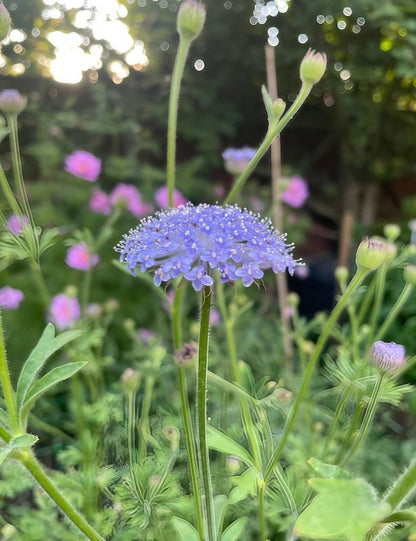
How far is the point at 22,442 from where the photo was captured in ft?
1.08

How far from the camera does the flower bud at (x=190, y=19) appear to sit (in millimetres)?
509

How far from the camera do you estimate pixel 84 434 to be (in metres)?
0.69

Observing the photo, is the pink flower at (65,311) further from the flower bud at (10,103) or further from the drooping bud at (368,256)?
the drooping bud at (368,256)

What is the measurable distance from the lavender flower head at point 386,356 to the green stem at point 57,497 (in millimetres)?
226

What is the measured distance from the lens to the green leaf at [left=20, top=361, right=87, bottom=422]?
1.18 feet

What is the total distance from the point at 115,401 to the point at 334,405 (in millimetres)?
205

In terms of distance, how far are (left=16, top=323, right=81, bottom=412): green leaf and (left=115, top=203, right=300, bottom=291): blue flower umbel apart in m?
0.08

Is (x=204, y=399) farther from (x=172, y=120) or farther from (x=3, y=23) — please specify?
(x=3, y=23)

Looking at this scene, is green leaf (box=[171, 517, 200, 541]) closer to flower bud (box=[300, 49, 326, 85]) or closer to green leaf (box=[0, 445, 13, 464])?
green leaf (box=[0, 445, 13, 464])

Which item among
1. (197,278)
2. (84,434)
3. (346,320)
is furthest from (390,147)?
(197,278)

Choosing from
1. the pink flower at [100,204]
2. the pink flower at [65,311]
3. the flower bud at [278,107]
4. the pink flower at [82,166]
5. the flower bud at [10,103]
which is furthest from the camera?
the pink flower at [100,204]

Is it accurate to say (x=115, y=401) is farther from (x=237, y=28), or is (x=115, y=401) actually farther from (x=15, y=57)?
(x=237, y=28)

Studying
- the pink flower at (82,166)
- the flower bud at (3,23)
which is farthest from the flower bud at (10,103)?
the pink flower at (82,166)

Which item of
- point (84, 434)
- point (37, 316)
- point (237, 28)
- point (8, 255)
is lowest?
point (37, 316)
